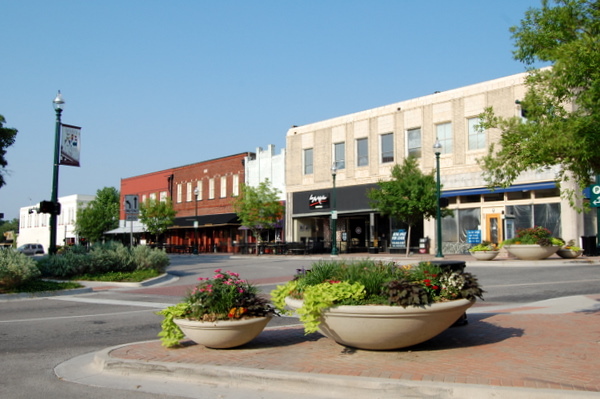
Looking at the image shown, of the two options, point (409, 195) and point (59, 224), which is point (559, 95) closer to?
point (409, 195)

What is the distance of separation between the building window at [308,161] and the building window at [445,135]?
11.3m

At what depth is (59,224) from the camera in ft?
299

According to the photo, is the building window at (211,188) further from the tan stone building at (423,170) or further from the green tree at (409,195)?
the green tree at (409,195)

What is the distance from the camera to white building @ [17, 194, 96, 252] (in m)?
86.7

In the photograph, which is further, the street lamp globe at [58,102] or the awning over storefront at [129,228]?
the awning over storefront at [129,228]

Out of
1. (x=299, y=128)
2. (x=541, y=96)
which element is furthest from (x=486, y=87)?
(x=541, y=96)

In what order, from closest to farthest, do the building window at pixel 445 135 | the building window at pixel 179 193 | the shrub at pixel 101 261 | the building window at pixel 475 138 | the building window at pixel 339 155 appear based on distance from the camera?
1. the shrub at pixel 101 261
2. the building window at pixel 475 138
3. the building window at pixel 445 135
4. the building window at pixel 339 155
5. the building window at pixel 179 193

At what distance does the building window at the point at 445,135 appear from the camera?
34.8m

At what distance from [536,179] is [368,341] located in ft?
89.4

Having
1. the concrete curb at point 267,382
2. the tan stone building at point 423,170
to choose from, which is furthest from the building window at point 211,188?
the concrete curb at point 267,382

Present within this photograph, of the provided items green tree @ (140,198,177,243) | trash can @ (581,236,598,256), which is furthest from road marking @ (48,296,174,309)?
green tree @ (140,198,177,243)

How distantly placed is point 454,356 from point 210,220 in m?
46.1

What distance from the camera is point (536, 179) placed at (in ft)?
101

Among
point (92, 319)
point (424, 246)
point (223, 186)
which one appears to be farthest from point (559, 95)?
point (223, 186)
